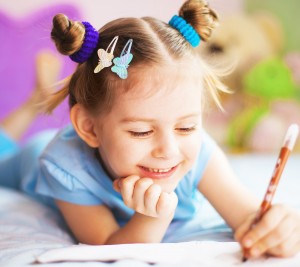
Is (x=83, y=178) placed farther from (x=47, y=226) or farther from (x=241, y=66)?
(x=241, y=66)

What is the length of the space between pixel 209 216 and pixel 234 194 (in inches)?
4.5

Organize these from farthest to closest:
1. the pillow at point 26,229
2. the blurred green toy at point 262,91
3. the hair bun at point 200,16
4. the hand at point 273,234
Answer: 1. the blurred green toy at point 262,91
2. the hair bun at point 200,16
3. the pillow at point 26,229
4. the hand at point 273,234

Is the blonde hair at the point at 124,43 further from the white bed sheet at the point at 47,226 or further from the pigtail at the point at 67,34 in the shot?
the white bed sheet at the point at 47,226

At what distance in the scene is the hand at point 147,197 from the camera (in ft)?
2.41

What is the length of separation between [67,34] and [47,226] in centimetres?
38

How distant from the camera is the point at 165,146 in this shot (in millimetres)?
752

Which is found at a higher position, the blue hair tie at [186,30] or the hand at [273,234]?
the blue hair tie at [186,30]

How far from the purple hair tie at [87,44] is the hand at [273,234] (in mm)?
365

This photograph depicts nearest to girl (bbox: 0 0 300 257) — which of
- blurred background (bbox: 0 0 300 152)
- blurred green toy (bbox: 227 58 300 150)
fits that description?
blurred background (bbox: 0 0 300 152)

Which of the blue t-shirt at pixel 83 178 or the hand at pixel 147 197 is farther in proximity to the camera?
the blue t-shirt at pixel 83 178

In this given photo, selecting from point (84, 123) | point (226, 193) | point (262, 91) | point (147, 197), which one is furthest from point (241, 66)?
point (147, 197)

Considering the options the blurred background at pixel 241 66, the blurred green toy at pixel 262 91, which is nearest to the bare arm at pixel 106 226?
the blurred background at pixel 241 66

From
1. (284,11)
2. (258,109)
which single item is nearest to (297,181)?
(258,109)

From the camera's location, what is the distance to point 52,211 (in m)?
1.07
